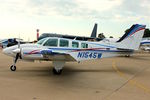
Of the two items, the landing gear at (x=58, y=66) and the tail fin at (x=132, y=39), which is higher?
the tail fin at (x=132, y=39)

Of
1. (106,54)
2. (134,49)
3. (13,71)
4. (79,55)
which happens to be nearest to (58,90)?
(79,55)

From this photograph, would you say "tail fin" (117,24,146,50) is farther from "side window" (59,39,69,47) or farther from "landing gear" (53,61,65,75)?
"landing gear" (53,61,65,75)

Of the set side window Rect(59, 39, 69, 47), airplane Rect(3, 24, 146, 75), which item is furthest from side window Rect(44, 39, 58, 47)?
side window Rect(59, 39, 69, 47)

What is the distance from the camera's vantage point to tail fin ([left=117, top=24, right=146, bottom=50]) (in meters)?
10.7

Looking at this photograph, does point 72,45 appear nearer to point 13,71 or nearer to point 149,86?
point 13,71

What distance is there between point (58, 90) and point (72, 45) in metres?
3.83

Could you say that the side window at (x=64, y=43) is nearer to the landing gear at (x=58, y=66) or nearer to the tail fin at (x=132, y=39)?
the landing gear at (x=58, y=66)

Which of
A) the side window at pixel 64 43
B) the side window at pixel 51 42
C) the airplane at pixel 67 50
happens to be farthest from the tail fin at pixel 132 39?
the side window at pixel 51 42

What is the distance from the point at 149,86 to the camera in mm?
6801

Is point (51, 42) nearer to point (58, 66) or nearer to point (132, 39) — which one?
point (58, 66)

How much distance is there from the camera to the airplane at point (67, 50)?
313 inches

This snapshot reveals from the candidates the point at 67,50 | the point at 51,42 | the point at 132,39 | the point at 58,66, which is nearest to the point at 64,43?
the point at 67,50

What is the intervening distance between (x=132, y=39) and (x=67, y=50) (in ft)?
15.3

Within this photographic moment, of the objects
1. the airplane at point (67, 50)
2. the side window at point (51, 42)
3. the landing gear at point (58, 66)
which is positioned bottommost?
the landing gear at point (58, 66)
